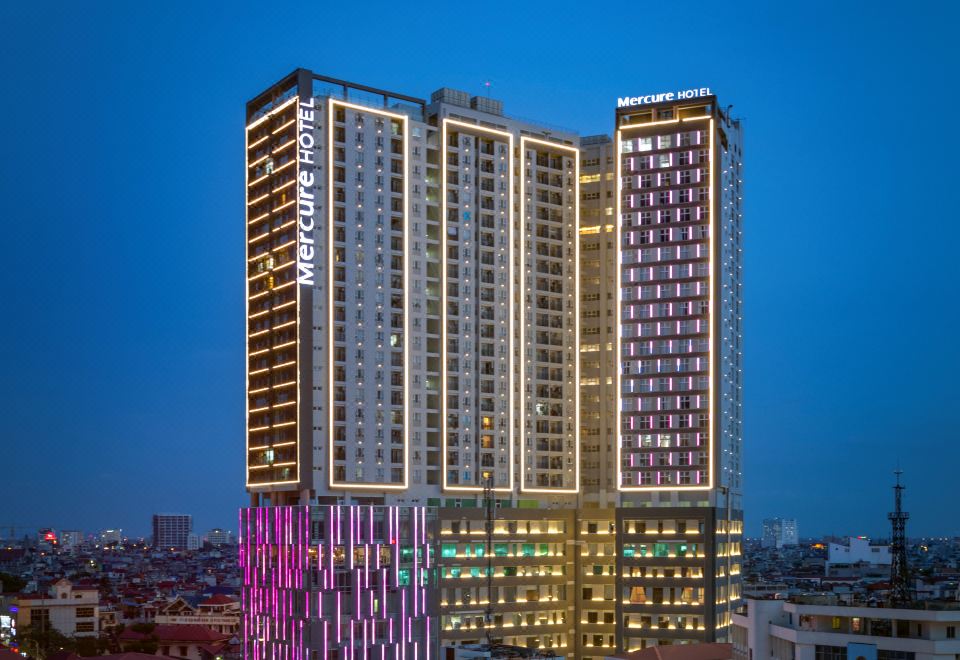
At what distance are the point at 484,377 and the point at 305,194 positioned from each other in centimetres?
2847

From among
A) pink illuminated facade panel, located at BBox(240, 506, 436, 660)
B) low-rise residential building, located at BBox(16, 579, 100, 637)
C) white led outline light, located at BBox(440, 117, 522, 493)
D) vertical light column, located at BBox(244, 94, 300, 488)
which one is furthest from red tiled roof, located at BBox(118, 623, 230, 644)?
white led outline light, located at BBox(440, 117, 522, 493)

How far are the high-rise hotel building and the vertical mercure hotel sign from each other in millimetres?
202

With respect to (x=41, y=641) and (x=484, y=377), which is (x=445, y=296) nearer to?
(x=484, y=377)

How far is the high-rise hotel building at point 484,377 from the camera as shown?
4914 inches

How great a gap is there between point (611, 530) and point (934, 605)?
75.0 m

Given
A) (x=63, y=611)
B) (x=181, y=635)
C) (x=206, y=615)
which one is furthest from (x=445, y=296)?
(x=206, y=615)

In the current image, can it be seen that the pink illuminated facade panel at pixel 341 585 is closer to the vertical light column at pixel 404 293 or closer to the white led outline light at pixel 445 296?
the vertical light column at pixel 404 293

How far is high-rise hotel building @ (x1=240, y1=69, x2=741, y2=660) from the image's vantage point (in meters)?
125

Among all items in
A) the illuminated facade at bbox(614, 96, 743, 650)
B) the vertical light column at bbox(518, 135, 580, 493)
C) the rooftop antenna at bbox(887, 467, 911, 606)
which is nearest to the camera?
the rooftop antenna at bbox(887, 467, 911, 606)

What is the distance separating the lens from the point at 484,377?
137 m

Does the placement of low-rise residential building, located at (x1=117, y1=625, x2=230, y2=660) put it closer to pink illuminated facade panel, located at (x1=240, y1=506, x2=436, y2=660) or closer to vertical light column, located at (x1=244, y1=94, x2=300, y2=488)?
pink illuminated facade panel, located at (x1=240, y1=506, x2=436, y2=660)

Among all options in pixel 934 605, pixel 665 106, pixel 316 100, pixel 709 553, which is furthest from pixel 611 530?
pixel 934 605

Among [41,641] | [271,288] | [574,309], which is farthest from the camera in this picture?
[574,309]

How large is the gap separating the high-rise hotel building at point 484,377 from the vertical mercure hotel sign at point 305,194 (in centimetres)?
20
